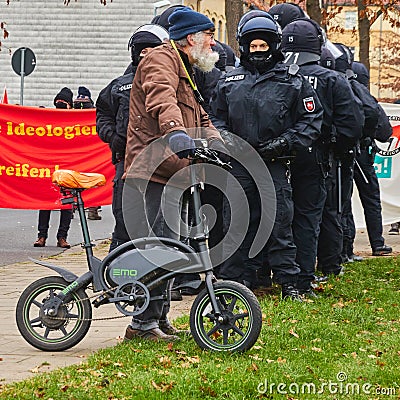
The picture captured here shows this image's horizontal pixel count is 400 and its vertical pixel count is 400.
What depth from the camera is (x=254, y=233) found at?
388 inches

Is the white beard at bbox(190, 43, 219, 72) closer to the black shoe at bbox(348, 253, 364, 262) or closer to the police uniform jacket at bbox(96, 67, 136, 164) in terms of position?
the police uniform jacket at bbox(96, 67, 136, 164)

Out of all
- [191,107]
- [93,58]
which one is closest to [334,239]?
[191,107]

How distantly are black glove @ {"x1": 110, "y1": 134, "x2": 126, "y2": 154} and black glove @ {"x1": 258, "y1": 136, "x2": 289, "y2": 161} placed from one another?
1203 mm

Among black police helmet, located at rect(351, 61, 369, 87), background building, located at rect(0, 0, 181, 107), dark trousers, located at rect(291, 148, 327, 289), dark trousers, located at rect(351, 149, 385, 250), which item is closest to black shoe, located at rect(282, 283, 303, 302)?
dark trousers, located at rect(291, 148, 327, 289)

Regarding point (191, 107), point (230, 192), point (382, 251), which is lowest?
point (382, 251)

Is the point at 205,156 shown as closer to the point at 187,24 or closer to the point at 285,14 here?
the point at 187,24

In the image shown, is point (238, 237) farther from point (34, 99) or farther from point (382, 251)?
point (34, 99)

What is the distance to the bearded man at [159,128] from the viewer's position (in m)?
7.34

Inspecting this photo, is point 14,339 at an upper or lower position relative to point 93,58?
lower

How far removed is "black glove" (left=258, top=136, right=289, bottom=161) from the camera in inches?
362

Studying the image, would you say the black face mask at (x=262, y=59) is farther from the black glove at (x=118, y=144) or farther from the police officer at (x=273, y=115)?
the black glove at (x=118, y=144)

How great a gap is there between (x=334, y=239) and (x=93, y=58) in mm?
32264

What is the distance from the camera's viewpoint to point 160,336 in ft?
24.4

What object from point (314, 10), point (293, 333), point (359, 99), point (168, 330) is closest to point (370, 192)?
point (359, 99)
